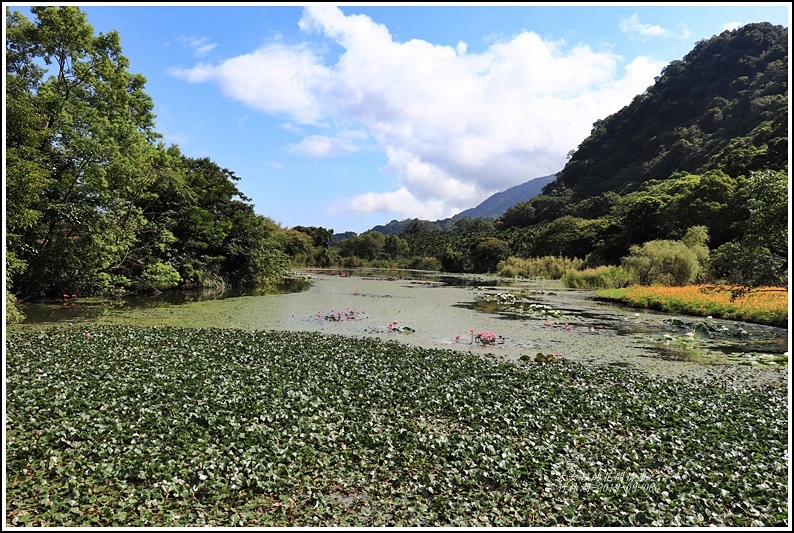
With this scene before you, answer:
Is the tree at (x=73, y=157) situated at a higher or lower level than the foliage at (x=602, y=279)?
higher

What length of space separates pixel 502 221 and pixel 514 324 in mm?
99991

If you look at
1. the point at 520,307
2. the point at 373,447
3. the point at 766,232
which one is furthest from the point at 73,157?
the point at 766,232

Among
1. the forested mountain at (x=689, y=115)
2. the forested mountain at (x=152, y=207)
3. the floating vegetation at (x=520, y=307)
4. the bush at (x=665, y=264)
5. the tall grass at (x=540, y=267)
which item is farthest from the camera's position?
the forested mountain at (x=689, y=115)

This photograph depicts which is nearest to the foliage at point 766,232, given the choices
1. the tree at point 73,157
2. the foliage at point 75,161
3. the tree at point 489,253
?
the foliage at point 75,161

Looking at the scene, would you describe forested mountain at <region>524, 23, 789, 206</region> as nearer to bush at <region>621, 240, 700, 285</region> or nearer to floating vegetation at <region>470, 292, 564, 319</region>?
bush at <region>621, 240, 700, 285</region>

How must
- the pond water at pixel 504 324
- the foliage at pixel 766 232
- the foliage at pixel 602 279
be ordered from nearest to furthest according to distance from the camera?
Result: 1. the pond water at pixel 504 324
2. the foliage at pixel 766 232
3. the foliage at pixel 602 279

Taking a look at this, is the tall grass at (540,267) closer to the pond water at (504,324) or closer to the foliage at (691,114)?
the pond water at (504,324)

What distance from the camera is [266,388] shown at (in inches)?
307

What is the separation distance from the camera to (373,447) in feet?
19.2

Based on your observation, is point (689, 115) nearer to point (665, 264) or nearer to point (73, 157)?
point (665, 264)

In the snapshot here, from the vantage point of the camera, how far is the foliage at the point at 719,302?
19.6 m

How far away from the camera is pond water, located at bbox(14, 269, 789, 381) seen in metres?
13.2

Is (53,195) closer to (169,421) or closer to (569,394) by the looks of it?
(169,421)

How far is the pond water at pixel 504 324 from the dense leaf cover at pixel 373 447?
364cm
